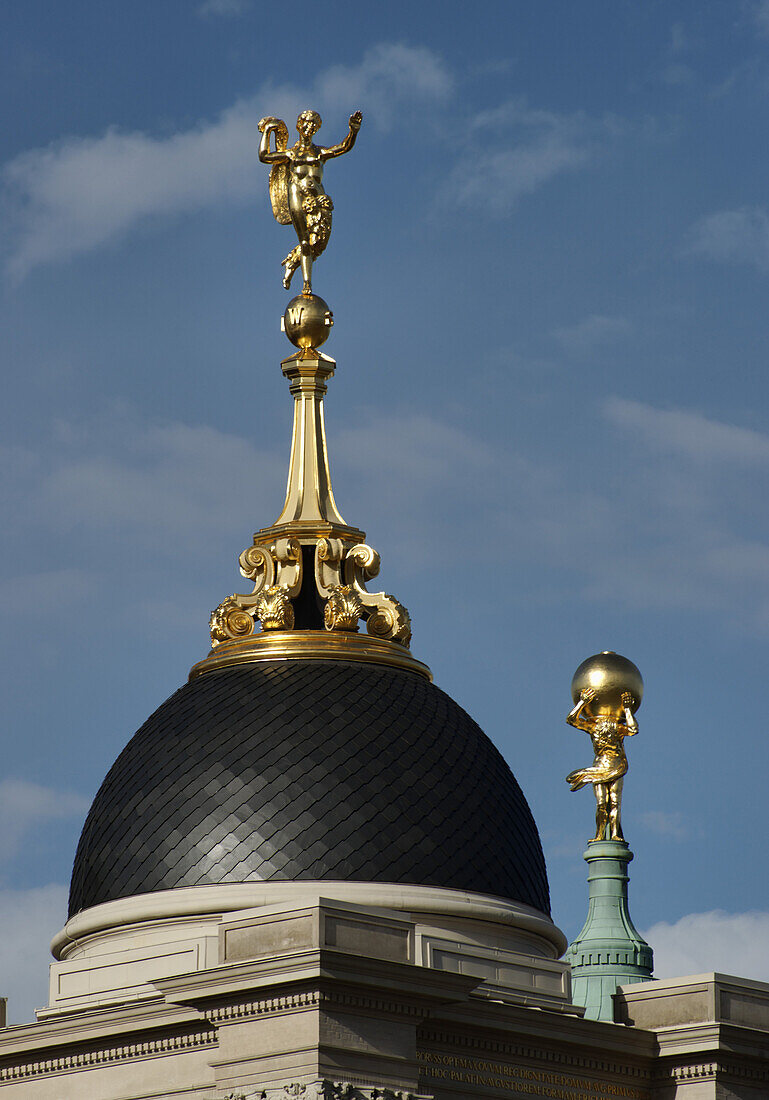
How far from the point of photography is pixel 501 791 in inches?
1481

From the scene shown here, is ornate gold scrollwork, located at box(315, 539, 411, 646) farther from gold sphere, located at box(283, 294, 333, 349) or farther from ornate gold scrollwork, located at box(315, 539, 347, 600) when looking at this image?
gold sphere, located at box(283, 294, 333, 349)

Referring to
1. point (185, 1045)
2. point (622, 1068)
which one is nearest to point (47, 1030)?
point (185, 1045)

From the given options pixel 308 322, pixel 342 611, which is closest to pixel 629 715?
pixel 342 611

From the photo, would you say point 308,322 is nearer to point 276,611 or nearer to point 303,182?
point 303,182

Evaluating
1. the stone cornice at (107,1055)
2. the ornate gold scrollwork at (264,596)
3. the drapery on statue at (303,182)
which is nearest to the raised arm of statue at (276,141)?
the drapery on statue at (303,182)

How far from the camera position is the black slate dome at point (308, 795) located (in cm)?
3506

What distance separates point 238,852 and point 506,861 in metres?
3.86

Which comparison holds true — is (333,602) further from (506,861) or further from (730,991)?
(730,991)

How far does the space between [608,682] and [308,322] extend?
7572mm

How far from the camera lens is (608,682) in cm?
3791

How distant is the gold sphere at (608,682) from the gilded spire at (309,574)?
2550 millimetres

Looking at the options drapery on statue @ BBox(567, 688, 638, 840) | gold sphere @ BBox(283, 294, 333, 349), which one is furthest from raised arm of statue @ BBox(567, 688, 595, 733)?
gold sphere @ BBox(283, 294, 333, 349)

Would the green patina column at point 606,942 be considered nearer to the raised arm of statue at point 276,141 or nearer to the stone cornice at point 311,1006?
the stone cornice at point 311,1006

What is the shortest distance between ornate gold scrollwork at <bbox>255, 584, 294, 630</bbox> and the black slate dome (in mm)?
688
